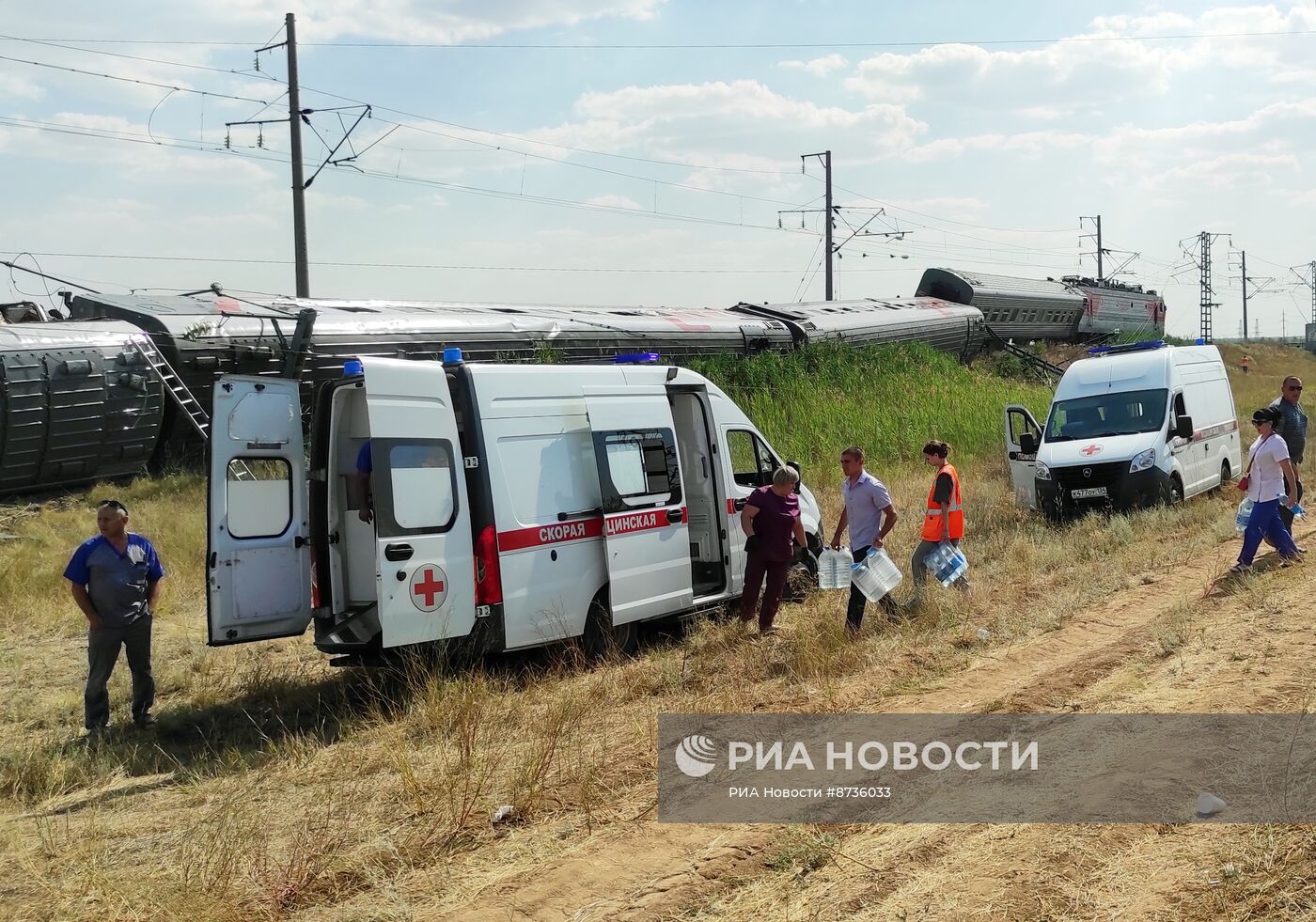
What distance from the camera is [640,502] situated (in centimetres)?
934

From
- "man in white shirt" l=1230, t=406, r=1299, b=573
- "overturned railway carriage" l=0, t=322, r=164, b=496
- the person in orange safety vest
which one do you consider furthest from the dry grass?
"overturned railway carriage" l=0, t=322, r=164, b=496

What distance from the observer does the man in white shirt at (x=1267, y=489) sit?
10.1m

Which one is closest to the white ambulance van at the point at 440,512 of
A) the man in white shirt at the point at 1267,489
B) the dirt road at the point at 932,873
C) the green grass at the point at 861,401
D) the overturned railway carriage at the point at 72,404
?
the dirt road at the point at 932,873

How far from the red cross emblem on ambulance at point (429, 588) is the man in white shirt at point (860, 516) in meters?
3.33

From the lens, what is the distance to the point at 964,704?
687 centimetres

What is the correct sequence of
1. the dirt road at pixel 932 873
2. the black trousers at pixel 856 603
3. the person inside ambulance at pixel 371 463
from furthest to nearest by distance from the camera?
1. the black trousers at pixel 856 603
2. the person inside ambulance at pixel 371 463
3. the dirt road at pixel 932 873

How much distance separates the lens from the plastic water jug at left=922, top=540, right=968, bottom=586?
9.80m

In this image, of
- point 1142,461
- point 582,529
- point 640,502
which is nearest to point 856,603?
point 640,502

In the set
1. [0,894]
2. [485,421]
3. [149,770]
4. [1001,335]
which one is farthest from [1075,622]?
[1001,335]

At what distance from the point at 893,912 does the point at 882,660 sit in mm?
4044

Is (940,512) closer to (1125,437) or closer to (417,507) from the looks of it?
(417,507)

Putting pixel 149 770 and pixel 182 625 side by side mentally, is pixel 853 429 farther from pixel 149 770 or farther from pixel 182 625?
pixel 149 770

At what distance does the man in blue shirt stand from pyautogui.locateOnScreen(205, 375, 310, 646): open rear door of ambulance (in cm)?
61

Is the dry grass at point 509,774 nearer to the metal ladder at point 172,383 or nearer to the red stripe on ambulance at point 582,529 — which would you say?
the red stripe on ambulance at point 582,529
